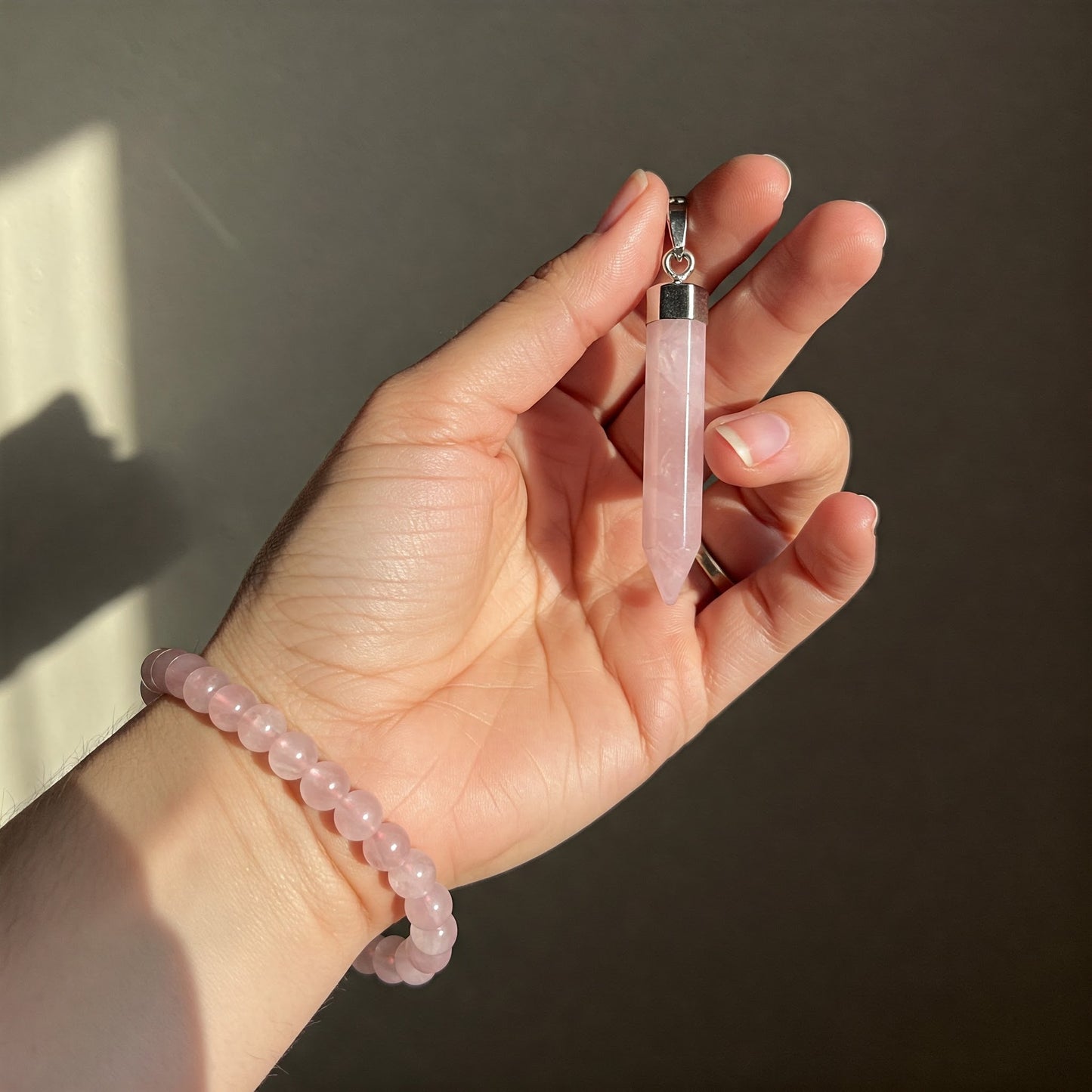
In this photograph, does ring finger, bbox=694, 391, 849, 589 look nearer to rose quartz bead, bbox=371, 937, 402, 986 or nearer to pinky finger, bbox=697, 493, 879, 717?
pinky finger, bbox=697, 493, 879, 717

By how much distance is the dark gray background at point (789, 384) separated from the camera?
5.22 ft

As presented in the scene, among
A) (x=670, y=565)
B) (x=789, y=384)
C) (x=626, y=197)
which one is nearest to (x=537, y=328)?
(x=626, y=197)

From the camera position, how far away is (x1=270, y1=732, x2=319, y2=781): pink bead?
0.87 meters

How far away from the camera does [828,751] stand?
176 centimetres

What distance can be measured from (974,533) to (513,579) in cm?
99

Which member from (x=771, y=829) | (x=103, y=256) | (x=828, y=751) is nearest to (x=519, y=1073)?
(x=771, y=829)

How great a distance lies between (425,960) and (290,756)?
24cm

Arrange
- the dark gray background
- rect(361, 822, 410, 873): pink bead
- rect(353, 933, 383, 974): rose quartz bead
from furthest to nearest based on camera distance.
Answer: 1. the dark gray background
2. rect(353, 933, 383, 974): rose quartz bead
3. rect(361, 822, 410, 873): pink bead

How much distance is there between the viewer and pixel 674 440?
2.93 feet

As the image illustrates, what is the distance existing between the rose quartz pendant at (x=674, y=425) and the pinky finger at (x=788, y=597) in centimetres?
12

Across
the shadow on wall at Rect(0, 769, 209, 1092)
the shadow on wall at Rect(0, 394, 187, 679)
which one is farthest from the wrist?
the shadow on wall at Rect(0, 394, 187, 679)

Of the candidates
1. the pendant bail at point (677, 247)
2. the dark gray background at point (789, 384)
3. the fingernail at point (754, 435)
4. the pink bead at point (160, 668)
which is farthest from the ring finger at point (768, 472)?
the dark gray background at point (789, 384)

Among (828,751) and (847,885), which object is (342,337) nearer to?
(828,751)

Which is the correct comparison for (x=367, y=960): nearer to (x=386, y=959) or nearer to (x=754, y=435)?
(x=386, y=959)
